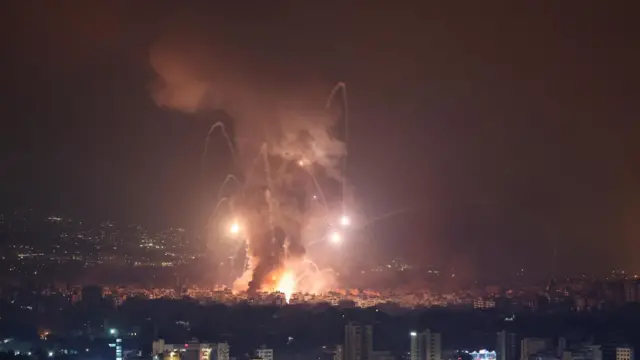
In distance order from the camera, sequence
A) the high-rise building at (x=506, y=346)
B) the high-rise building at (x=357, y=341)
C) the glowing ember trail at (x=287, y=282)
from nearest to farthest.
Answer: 1. the high-rise building at (x=357, y=341)
2. the high-rise building at (x=506, y=346)
3. the glowing ember trail at (x=287, y=282)

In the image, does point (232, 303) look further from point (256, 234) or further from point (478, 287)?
point (478, 287)

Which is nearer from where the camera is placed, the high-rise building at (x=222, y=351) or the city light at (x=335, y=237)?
the high-rise building at (x=222, y=351)

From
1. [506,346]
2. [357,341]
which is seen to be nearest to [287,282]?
[357,341]

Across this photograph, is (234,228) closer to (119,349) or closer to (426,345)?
(119,349)

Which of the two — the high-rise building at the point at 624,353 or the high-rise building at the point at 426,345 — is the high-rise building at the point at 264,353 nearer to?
the high-rise building at the point at 426,345

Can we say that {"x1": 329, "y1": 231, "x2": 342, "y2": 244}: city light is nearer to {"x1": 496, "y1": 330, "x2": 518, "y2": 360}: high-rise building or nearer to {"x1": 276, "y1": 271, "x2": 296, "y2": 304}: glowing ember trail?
{"x1": 276, "y1": 271, "x2": 296, "y2": 304}: glowing ember trail

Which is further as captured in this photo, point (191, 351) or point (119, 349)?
point (119, 349)

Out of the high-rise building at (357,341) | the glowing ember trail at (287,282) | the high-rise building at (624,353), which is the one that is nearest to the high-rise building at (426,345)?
the high-rise building at (357,341)
